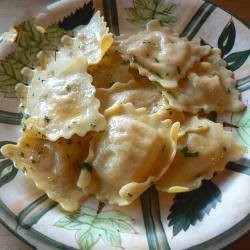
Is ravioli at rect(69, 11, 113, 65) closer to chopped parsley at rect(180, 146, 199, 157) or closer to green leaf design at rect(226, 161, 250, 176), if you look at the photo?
chopped parsley at rect(180, 146, 199, 157)

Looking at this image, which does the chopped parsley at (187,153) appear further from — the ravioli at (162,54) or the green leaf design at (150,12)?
the green leaf design at (150,12)

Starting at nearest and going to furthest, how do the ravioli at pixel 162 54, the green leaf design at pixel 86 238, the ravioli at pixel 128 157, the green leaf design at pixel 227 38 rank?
the green leaf design at pixel 86 238
the ravioli at pixel 128 157
the ravioli at pixel 162 54
the green leaf design at pixel 227 38

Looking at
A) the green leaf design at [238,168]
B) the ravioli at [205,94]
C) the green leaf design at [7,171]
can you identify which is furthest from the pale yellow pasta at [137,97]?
the green leaf design at [7,171]

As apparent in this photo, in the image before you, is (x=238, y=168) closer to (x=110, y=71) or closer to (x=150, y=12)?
(x=110, y=71)

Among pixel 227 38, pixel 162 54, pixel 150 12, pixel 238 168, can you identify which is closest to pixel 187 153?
pixel 238 168

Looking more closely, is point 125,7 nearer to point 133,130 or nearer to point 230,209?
point 133,130
